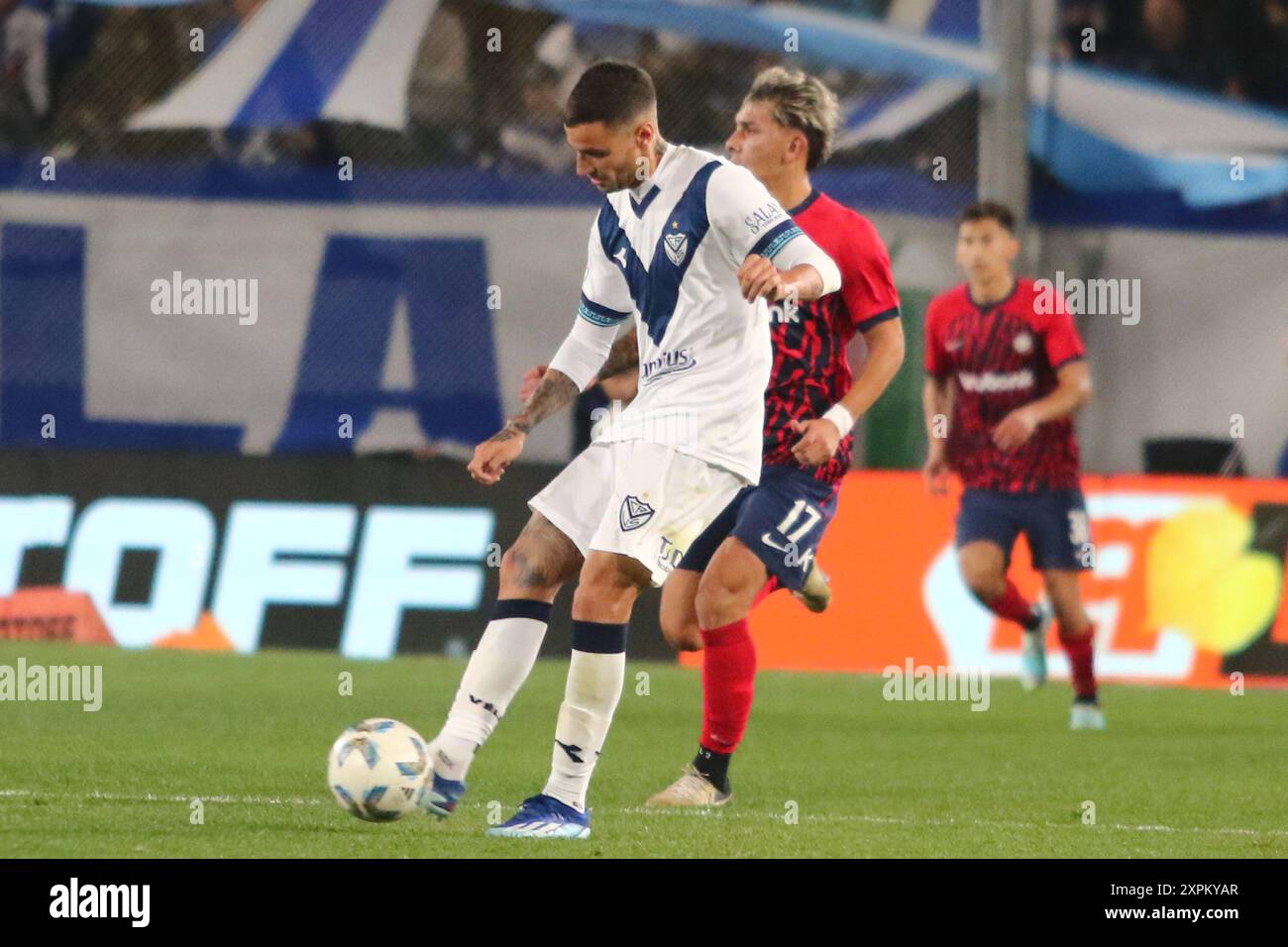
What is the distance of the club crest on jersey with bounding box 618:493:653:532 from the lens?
5609 mm

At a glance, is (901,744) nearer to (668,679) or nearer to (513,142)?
(668,679)

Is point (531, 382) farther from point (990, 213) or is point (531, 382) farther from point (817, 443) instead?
point (990, 213)

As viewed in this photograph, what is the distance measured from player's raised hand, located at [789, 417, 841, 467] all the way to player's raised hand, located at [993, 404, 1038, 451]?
346 centimetres

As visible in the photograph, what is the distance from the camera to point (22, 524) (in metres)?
11.7

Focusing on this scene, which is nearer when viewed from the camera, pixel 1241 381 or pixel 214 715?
pixel 214 715

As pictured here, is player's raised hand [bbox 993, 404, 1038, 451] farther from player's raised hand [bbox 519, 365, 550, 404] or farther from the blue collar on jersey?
the blue collar on jersey

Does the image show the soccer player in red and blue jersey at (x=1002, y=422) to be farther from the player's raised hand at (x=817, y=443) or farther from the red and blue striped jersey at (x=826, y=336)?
the player's raised hand at (x=817, y=443)

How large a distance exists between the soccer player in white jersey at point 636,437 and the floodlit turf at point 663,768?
30 cm

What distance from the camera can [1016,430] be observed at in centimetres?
962

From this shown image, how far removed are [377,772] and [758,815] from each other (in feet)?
4.41

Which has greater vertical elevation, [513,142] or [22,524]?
[513,142]

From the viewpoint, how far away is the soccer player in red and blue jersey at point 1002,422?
10.1m
